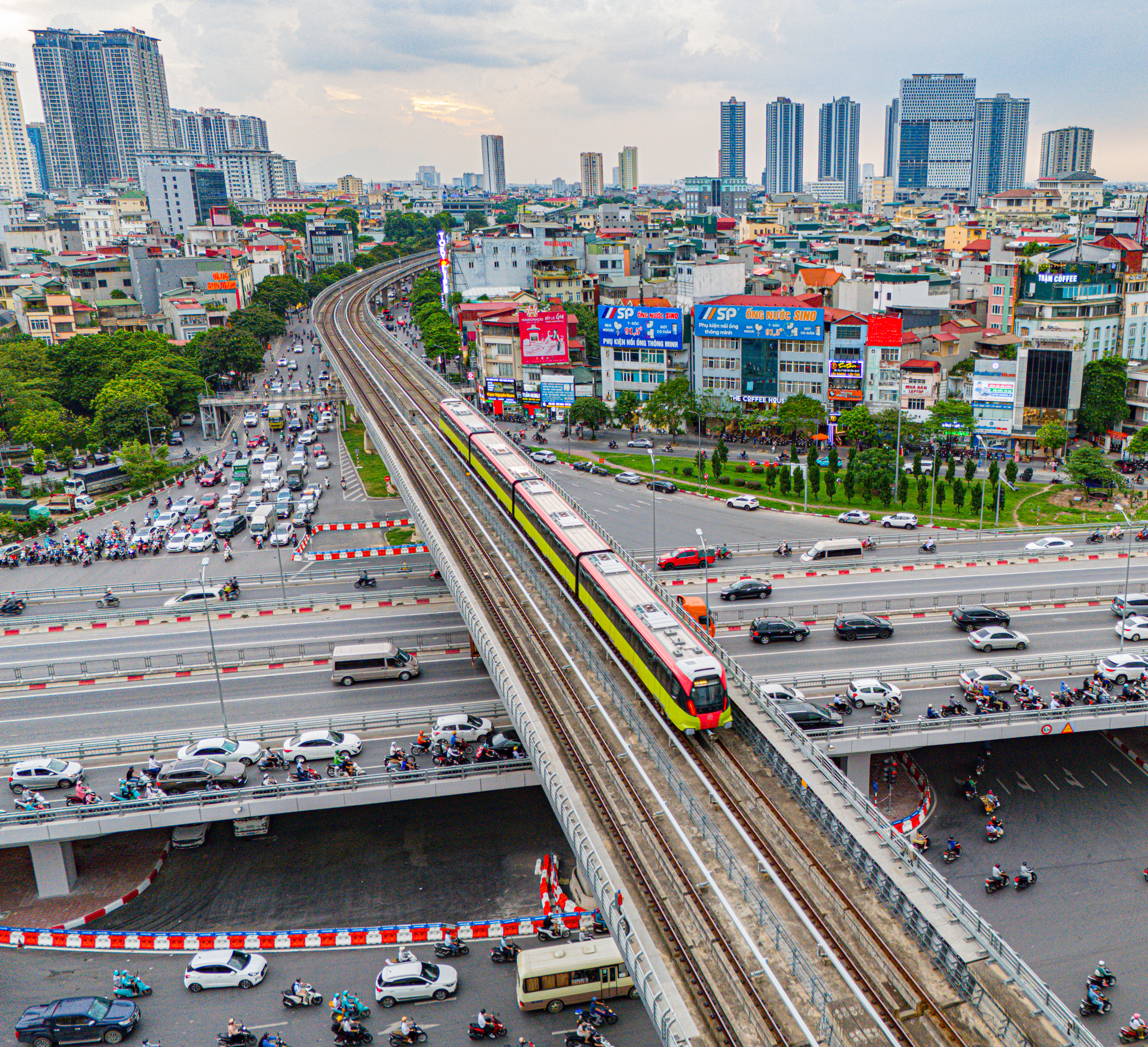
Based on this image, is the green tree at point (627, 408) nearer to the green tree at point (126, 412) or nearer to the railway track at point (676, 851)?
the green tree at point (126, 412)

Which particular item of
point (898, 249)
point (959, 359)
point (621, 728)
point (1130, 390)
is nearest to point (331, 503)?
point (621, 728)

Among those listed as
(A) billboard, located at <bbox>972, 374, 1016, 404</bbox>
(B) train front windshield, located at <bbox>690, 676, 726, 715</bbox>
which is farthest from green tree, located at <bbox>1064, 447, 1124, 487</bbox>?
(B) train front windshield, located at <bbox>690, 676, 726, 715</bbox>

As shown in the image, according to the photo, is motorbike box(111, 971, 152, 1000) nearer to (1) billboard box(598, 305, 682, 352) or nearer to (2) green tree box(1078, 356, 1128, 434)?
(1) billboard box(598, 305, 682, 352)

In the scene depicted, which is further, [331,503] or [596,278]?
[596,278]

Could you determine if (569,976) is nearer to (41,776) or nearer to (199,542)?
(41,776)

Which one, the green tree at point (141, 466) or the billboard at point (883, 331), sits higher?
the billboard at point (883, 331)

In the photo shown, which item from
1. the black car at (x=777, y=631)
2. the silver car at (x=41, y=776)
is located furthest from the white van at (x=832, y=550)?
the silver car at (x=41, y=776)

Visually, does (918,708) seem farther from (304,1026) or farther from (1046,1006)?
(304,1026)
